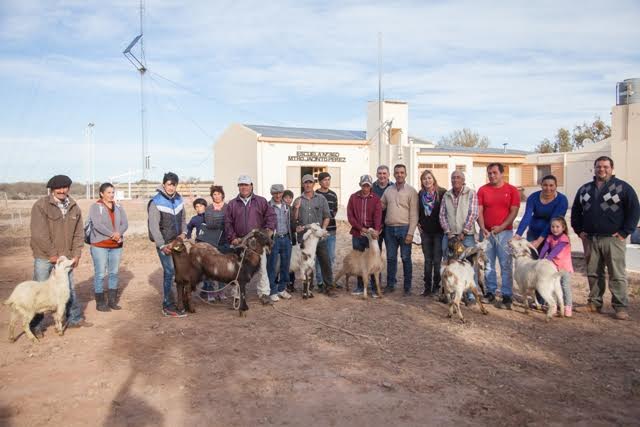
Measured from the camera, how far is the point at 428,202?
26.3ft

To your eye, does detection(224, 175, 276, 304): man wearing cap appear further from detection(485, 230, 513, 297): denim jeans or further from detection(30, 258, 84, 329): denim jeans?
detection(485, 230, 513, 297): denim jeans

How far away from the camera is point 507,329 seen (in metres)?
6.44

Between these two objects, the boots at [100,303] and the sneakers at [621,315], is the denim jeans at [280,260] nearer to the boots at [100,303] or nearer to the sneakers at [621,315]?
the boots at [100,303]

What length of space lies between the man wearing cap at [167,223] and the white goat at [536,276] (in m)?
4.91

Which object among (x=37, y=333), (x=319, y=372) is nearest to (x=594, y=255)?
(x=319, y=372)

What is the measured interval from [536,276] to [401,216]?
2.31 m

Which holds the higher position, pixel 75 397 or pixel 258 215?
pixel 258 215

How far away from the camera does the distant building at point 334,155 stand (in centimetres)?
2553

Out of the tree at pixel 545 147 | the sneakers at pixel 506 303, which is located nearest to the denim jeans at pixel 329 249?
the sneakers at pixel 506 303

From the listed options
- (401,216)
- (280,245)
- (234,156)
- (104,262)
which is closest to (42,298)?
(104,262)

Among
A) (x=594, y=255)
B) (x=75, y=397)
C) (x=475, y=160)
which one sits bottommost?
(x=75, y=397)

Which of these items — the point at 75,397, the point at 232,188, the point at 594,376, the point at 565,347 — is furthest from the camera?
the point at 232,188

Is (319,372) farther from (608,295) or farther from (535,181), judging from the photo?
(535,181)

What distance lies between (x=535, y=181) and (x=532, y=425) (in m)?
29.6
